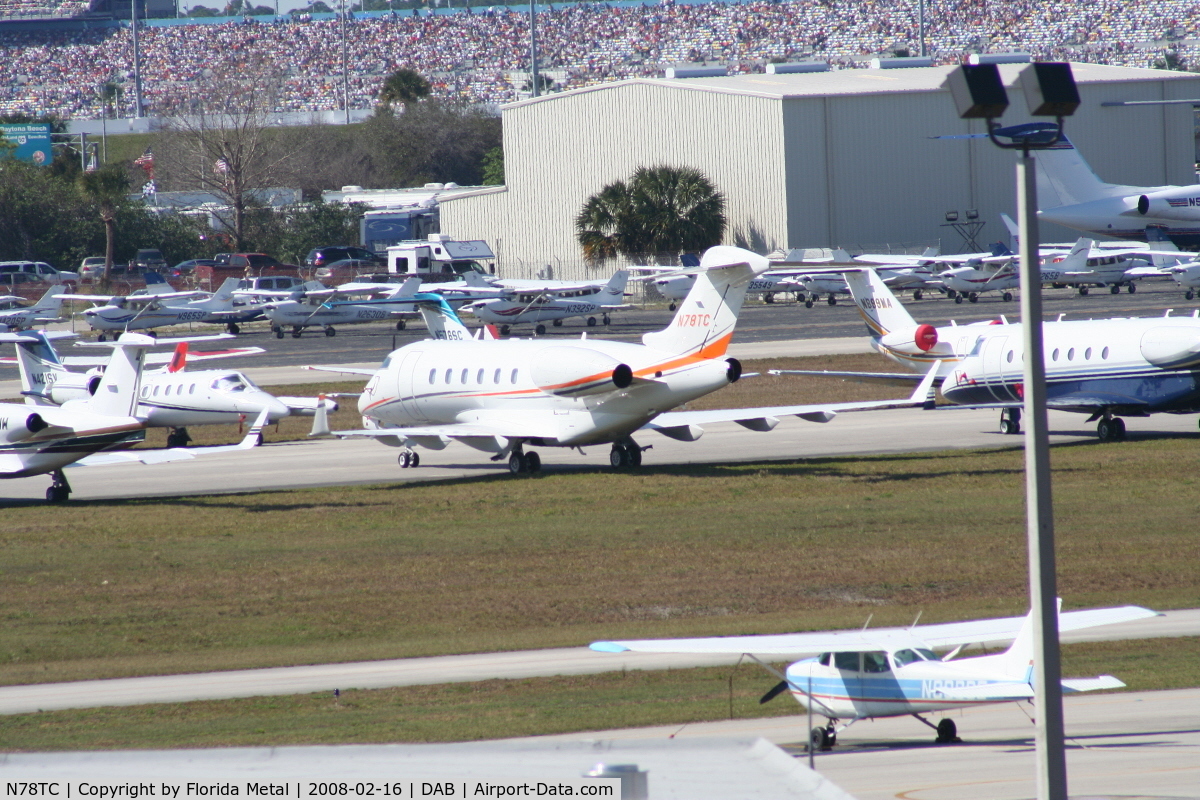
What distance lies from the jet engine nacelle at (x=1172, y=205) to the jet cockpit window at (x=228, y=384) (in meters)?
47.1

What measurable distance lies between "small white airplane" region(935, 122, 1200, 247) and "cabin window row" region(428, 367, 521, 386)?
4496 centimetres

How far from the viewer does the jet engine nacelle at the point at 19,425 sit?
28953 millimetres

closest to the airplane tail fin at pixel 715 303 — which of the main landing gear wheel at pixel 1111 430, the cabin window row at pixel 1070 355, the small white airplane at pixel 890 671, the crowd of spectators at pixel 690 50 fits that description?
the cabin window row at pixel 1070 355

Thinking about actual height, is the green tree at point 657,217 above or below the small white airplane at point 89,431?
above

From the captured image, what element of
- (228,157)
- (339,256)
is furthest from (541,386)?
(228,157)

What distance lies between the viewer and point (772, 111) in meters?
90.6

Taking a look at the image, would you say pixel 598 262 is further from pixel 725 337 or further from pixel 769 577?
pixel 769 577

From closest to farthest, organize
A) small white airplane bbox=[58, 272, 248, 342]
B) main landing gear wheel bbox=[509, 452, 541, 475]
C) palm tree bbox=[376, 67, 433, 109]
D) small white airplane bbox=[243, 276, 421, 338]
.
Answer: main landing gear wheel bbox=[509, 452, 541, 475] < small white airplane bbox=[243, 276, 421, 338] < small white airplane bbox=[58, 272, 248, 342] < palm tree bbox=[376, 67, 433, 109]

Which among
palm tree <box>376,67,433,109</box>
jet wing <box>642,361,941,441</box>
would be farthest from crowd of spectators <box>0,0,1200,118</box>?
jet wing <box>642,361,941,441</box>

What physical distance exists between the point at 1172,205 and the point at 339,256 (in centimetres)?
6053

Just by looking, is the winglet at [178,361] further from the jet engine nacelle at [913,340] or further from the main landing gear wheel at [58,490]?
the jet engine nacelle at [913,340]

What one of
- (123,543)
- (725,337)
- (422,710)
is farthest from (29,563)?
(725,337)

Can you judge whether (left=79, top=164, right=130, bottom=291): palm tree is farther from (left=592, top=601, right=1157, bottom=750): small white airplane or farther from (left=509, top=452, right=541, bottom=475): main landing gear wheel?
(left=592, top=601, right=1157, bottom=750): small white airplane

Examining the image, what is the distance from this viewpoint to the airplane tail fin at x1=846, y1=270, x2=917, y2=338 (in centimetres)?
3875
